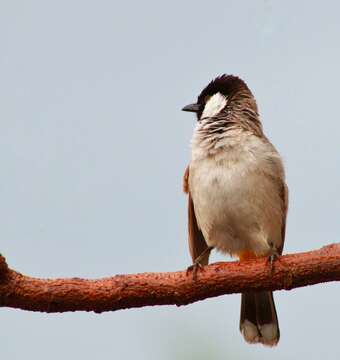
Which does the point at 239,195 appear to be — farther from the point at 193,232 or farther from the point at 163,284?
the point at 163,284

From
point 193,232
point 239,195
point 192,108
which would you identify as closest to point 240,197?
point 239,195

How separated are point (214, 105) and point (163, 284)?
8.84 ft

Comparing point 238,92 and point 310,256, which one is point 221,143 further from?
→ point 310,256

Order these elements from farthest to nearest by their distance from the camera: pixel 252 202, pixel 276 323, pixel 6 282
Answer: pixel 276 323, pixel 252 202, pixel 6 282

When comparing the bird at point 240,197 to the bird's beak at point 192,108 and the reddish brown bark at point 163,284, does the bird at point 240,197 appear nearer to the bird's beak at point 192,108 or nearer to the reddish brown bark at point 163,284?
the bird's beak at point 192,108

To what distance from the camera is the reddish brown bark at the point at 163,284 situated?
3168mm

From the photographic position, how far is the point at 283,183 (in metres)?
5.24

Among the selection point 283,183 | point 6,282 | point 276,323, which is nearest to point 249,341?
point 276,323

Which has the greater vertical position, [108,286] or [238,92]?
[238,92]

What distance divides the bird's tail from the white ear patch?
4.78 ft

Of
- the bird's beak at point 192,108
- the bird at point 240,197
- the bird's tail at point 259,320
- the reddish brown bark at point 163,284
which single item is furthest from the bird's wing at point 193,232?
the reddish brown bark at point 163,284

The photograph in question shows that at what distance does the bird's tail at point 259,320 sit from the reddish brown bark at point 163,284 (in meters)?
1.70

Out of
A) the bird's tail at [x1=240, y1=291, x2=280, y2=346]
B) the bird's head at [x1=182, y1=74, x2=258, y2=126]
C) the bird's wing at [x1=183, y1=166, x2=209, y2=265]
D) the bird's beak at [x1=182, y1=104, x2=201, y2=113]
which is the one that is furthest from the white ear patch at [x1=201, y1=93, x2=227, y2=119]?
the bird's tail at [x1=240, y1=291, x2=280, y2=346]

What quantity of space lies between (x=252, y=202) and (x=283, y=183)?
0.38 meters
